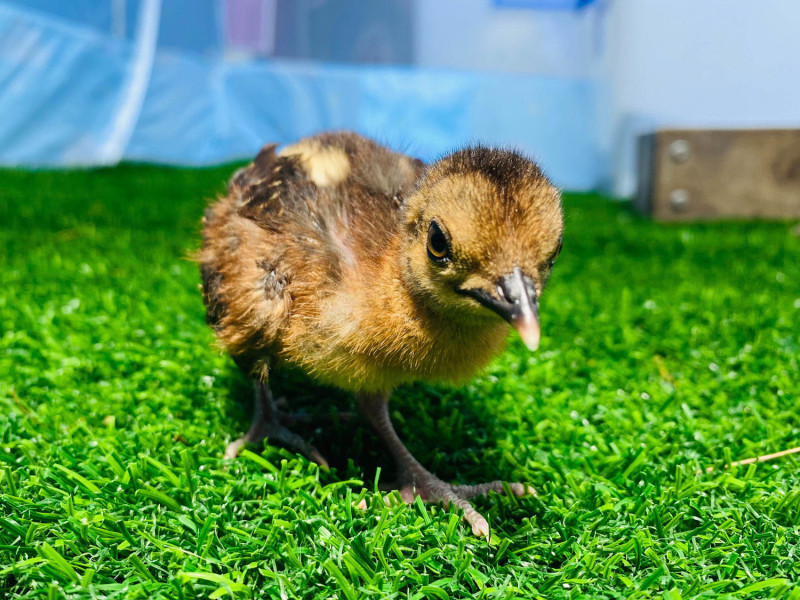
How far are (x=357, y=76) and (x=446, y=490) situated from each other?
952cm

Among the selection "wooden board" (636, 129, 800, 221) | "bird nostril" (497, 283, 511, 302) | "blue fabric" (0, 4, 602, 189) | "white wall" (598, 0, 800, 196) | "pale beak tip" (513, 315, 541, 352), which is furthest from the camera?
"blue fabric" (0, 4, 602, 189)

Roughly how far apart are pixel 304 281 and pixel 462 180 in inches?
23.0

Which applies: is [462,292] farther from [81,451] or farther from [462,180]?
[81,451]

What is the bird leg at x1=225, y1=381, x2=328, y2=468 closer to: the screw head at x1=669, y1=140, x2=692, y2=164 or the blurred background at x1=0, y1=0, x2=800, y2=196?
the screw head at x1=669, y1=140, x2=692, y2=164

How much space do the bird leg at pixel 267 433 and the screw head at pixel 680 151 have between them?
5412mm

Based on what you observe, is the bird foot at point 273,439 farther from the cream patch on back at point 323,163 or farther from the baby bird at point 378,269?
the cream patch on back at point 323,163

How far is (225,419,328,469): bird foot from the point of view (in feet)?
7.04

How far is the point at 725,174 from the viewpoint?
6465mm

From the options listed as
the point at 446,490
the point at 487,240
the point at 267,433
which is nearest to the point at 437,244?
the point at 487,240

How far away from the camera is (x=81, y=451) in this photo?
2010 millimetres

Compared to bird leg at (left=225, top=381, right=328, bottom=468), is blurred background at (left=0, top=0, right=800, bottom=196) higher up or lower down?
higher up

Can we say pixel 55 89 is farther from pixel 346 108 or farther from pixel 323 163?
pixel 323 163

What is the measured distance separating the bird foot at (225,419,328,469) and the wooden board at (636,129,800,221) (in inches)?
211

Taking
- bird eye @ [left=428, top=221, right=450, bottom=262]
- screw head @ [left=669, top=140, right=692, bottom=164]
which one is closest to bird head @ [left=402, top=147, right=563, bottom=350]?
bird eye @ [left=428, top=221, right=450, bottom=262]
